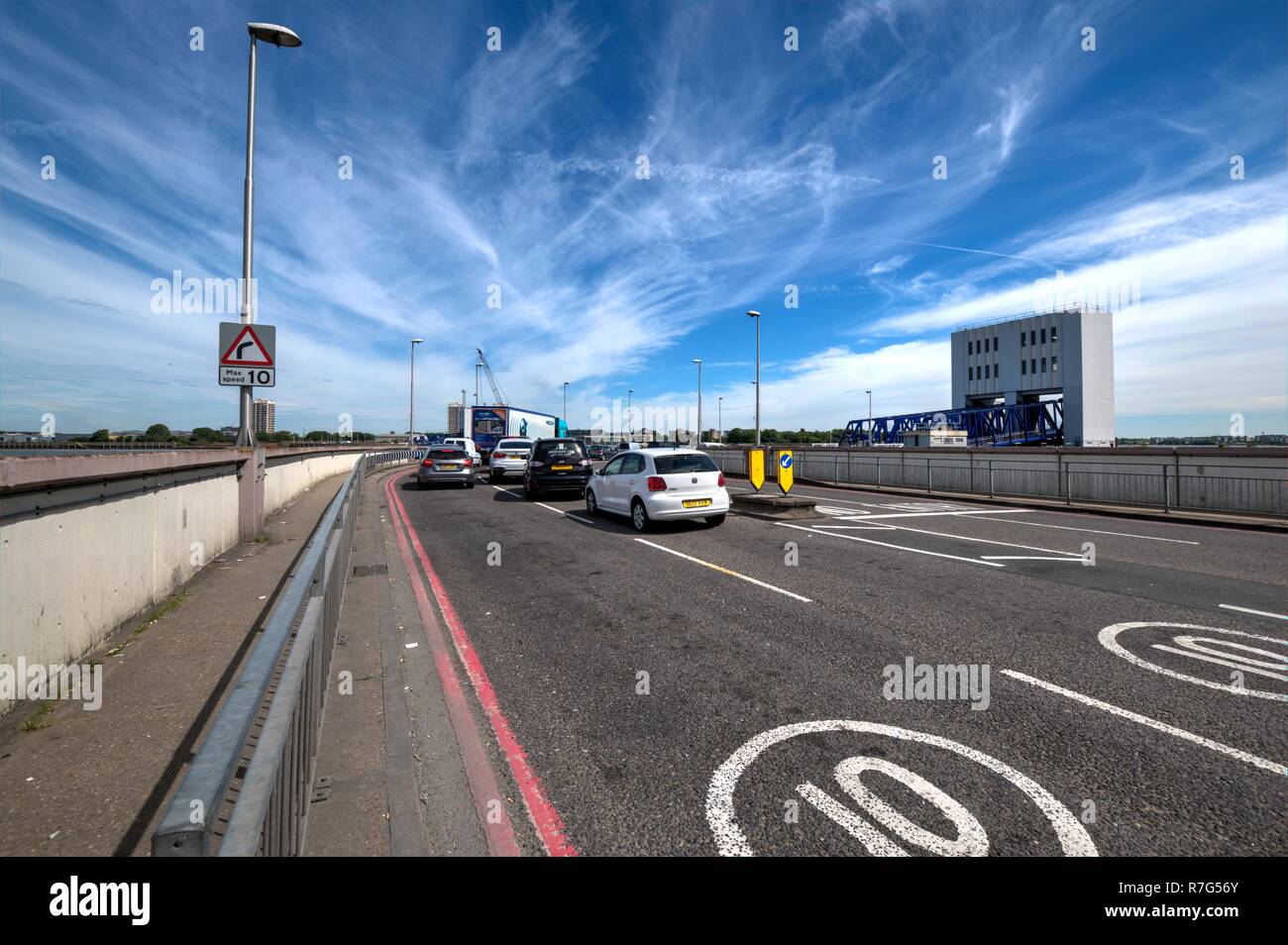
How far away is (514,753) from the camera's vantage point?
11.9 ft

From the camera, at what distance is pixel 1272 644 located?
507cm

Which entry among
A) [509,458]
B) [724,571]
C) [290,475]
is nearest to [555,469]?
[509,458]

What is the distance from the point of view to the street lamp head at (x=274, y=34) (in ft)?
35.6

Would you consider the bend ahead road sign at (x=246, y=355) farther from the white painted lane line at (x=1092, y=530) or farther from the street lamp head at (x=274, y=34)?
the white painted lane line at (x=1092, y=530)

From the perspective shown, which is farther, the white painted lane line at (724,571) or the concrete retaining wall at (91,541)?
the white painted lane line at (724,571)

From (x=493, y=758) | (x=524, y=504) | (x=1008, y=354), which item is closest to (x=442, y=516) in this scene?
(x=524, y=504)

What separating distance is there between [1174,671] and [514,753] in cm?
486

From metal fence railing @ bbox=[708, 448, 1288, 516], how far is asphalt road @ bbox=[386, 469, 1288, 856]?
19.5 feet

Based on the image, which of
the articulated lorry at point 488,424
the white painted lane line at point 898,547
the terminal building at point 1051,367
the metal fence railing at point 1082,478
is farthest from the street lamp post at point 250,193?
the terminal building at point 1051,367

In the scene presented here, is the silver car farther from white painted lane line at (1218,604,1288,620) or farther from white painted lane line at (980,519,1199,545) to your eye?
white painted lane line at (1218,604,1288,620)

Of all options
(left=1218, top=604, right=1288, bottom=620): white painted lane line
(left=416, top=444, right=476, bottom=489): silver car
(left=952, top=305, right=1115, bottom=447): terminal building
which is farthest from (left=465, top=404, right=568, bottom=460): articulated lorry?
(left=952, top=305, right=1115, bottom=447): terminal building

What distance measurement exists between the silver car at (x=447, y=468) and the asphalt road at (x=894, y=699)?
1360cm

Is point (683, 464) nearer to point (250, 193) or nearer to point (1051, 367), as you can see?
point (250, 193)

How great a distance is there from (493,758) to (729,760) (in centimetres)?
136
